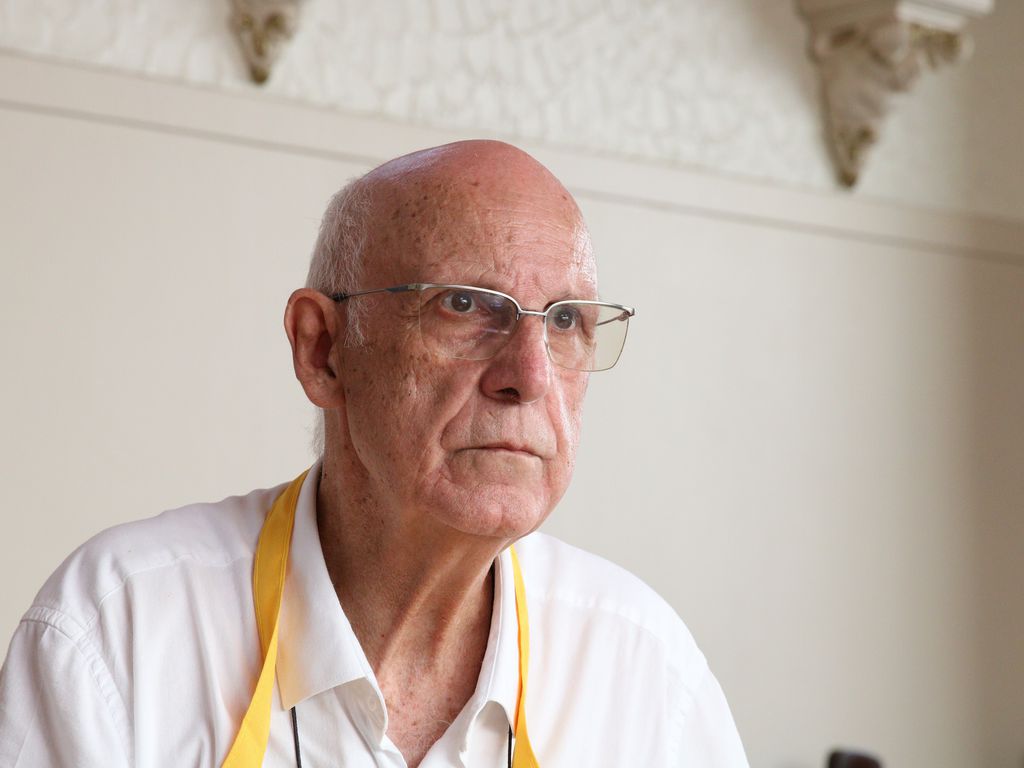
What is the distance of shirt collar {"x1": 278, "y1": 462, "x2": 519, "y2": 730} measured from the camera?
143cm

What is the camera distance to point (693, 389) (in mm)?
3250

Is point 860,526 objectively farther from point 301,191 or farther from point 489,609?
point 489,609

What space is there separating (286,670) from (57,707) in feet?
0.76

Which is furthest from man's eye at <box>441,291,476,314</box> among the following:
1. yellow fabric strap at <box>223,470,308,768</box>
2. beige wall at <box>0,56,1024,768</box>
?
beige wall at <box>0,56,1024,768</box>

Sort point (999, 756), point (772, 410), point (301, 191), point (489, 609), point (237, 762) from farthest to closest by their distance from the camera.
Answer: point (999, 756)
point (772, 410)
point (301, 191)
point (489, 609)
point (237, 762)

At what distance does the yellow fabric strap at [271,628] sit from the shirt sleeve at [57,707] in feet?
0.38

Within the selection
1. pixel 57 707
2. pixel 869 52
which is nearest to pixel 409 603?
pixel 57 707

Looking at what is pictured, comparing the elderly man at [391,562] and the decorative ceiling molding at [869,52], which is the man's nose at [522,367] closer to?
the elderly man at [391,562]

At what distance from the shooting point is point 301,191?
8.87ft

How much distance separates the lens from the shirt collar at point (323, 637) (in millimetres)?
1435

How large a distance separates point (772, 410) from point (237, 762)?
87.3 inches

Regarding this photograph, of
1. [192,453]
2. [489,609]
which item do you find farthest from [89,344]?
[489,609]

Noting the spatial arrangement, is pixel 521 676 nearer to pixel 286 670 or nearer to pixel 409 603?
pixel 409 603

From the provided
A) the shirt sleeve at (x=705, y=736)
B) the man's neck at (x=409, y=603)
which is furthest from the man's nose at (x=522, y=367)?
the shirt sleeve at (x=705, y=736)
